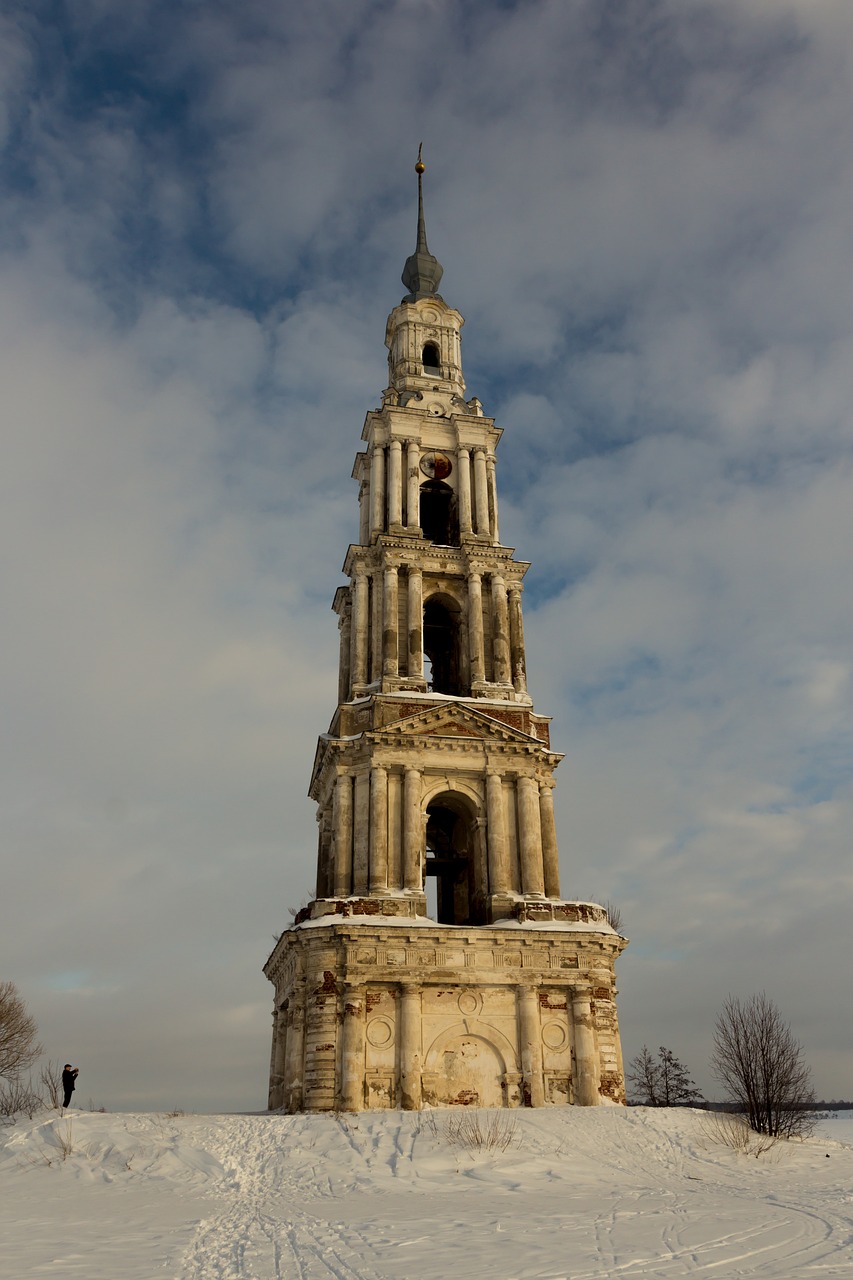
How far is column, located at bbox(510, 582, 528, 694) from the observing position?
135 ft

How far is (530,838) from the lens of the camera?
36.1 metres

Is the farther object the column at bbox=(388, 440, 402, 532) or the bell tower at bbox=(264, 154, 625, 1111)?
the column at bbox=(388, 440, 402, 532)

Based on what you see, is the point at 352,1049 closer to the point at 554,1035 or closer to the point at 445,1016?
the point at 445,1016

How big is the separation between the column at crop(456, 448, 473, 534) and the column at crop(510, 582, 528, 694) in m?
3.38

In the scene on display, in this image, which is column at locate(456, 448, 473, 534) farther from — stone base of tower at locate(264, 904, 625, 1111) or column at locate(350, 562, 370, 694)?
stone base of tower at locate(264, 904, 625, 1111)

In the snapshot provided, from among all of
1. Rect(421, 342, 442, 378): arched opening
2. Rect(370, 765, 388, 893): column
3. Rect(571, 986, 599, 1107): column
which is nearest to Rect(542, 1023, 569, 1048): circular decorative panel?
Rect(571, 986, 599, 1107): column

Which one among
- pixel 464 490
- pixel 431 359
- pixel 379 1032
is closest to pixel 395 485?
pixel 464 490

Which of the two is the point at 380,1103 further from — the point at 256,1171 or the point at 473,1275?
the point at 473,1275

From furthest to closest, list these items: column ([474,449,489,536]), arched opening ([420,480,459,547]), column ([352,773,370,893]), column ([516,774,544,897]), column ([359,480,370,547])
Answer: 1. arched opening ([420,480,459,547])
2. column ([359,480,370,547])
3. column ([474,449,489,536])
4. column ([516,774,544,897])
5. column ([352,773,370,893])

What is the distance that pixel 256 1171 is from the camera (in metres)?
22.2

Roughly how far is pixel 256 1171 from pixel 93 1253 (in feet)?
33.7

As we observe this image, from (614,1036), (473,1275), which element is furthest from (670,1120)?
(473,1275)

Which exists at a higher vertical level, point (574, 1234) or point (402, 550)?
point (402, 550)

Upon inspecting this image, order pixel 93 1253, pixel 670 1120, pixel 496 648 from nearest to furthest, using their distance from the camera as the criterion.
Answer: pixel 93 1253 → pixel 670 1120 → pixel 496 648
